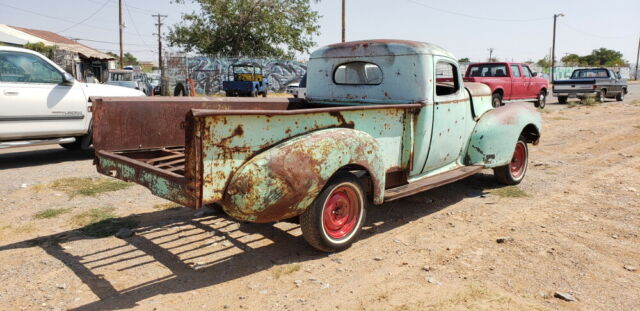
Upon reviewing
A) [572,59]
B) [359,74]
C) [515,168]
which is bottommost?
[515,168]

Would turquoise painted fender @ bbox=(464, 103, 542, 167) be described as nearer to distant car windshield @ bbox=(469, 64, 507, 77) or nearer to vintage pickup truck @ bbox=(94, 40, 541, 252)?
vintage pickup truck @ bbox=(94, 40, 541, 252)

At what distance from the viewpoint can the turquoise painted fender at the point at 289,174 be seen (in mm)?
3166

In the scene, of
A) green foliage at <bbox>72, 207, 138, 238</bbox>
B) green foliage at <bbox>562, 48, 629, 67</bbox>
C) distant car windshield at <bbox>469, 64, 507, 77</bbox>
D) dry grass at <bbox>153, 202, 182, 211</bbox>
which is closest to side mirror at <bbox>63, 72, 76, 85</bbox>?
green foliage at <bbox>72, 207, 138, 238</bbox>

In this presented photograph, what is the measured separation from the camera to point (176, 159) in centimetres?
465

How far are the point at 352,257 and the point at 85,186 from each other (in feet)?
13.0

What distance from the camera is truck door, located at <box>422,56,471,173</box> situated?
4866 millimetres

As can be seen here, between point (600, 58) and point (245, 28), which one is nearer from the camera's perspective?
point (245, 28)

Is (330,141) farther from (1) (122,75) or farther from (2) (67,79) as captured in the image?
(1) (122,75)

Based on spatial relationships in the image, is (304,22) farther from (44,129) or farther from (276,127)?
(276,127)

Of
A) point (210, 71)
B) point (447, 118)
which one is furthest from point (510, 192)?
point (210, 71)

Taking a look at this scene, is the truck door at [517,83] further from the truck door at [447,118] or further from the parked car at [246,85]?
the parked car at [246,85]

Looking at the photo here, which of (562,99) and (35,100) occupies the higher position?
(562,99)

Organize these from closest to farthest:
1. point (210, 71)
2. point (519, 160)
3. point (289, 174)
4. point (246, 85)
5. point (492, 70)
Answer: point (289, 174) < point (519, 160) < point (492, 70) < point (246, 85) < point (210, 71)

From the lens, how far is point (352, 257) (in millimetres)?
3900
